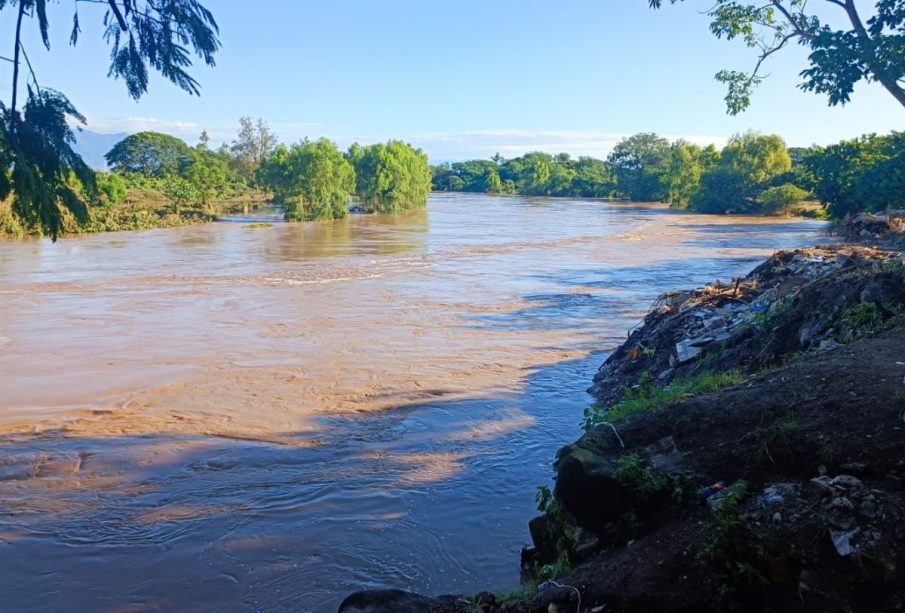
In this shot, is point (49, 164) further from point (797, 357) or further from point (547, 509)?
point (797, 357)

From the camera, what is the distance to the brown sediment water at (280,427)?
5.38 meters

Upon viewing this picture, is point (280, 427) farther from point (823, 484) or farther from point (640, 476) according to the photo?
point (823, 484)

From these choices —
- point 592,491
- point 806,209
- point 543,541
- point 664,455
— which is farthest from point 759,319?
point 806,209

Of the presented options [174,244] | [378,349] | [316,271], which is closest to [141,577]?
[378,349]

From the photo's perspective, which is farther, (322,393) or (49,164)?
(322,393)

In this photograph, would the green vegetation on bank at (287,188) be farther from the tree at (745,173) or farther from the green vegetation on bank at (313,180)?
the tree at (745,173)

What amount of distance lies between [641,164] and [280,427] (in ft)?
314

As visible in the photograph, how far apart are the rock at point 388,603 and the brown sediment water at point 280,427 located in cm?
104

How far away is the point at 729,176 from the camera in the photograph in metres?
59.4

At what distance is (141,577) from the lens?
5254mm

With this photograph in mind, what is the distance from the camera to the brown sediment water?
538 cm

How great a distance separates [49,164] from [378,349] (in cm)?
935

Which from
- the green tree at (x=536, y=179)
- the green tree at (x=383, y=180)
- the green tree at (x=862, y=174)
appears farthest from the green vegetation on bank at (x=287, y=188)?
the green tree at (x=536, y=179)

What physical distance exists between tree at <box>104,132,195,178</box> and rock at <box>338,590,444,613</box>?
275 feet
